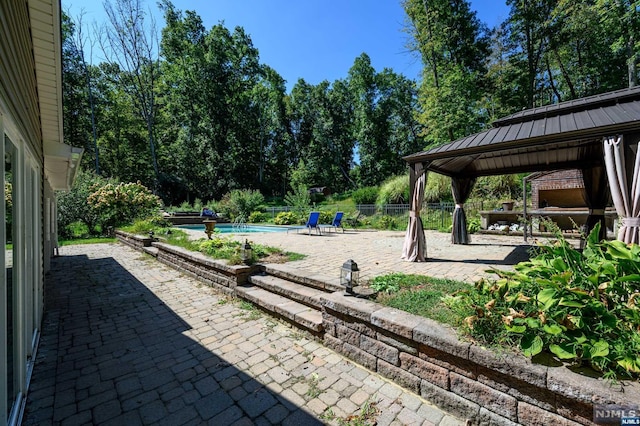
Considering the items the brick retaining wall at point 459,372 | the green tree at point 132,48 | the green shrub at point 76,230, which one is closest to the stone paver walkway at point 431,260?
the brick retaining wall at point 459,372

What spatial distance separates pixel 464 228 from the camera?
7.28 metres

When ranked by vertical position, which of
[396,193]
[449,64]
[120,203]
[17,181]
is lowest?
[17,181]

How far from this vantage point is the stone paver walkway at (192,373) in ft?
6.14

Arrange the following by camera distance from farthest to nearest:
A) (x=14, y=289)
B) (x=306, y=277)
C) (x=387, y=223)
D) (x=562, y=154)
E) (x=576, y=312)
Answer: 1. (x=387, y=223)
2. (x=562, y=154)
3. (x=306, y=277)
4. (x=14, y=289)
5. (x=576, y=312)

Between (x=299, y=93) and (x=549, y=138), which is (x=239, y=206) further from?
(x=299, y=93)

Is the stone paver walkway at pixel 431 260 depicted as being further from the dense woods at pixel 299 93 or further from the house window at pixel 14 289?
the dense woods at pixel 299 93

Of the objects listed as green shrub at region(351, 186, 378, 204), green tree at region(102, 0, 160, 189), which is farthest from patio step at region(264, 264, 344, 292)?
green tree at region(102, 0, 160, 189)

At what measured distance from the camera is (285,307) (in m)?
3.34

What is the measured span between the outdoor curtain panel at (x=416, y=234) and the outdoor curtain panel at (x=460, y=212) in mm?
2589

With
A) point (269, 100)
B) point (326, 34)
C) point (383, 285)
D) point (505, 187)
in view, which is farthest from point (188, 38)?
point (383, 285)

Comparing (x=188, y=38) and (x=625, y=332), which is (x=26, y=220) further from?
Answer: (x=188, y=38)

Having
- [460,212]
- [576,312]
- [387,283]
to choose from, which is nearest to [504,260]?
[460,212]

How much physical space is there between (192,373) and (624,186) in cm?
535

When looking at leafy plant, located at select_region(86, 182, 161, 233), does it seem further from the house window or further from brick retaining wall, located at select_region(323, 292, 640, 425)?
brick retaining wall, located at select_region(323, 292, 640, 425)
